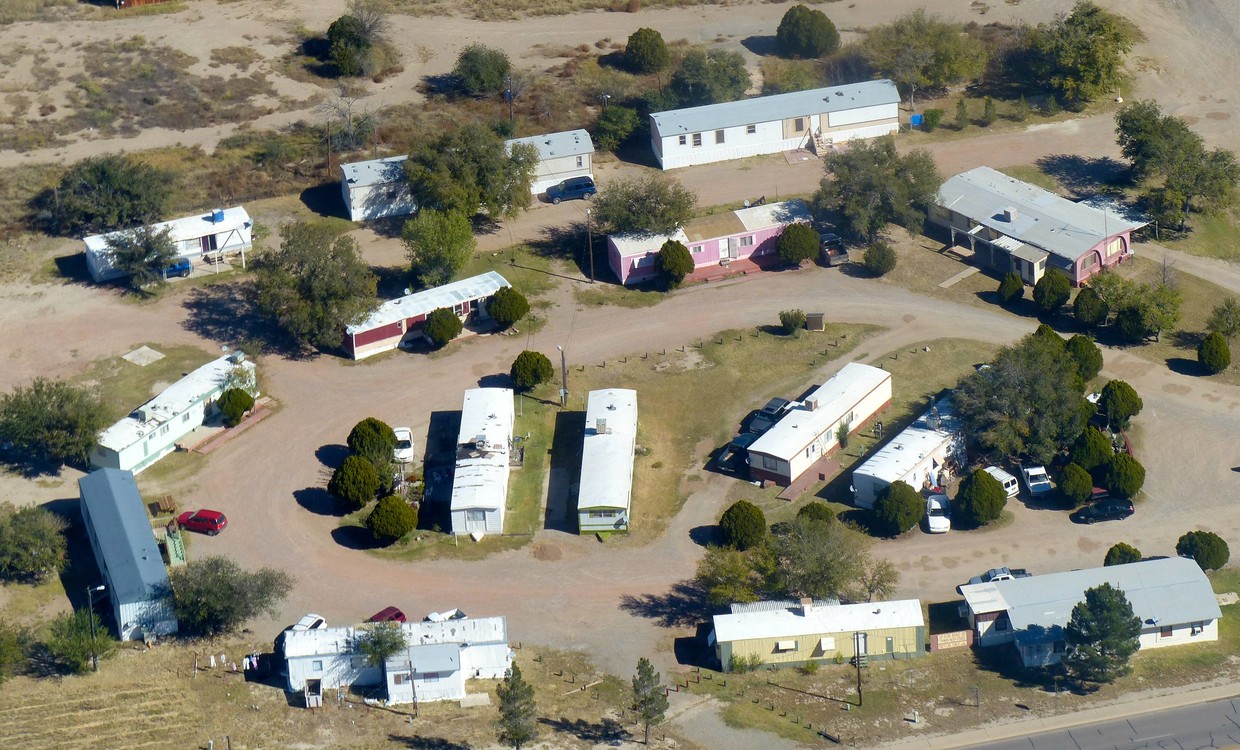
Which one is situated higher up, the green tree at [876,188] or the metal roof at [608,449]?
the green tree at [876,188]

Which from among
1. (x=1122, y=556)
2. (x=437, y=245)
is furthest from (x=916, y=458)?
(x=437, y=245)

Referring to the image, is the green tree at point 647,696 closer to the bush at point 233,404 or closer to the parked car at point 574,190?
the bush at point 233,404

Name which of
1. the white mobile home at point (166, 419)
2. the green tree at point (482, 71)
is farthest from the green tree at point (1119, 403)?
the green tree at point (482, 71)

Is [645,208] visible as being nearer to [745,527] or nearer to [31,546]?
[745,527]

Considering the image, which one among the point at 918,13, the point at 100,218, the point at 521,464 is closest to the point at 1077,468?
the point at 521,464

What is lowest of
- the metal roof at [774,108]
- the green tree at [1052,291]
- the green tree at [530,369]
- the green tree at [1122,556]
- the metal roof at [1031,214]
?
the green tree at [1122,556]

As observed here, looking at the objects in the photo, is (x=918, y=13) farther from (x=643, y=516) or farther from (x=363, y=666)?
(x=363, y=666)
